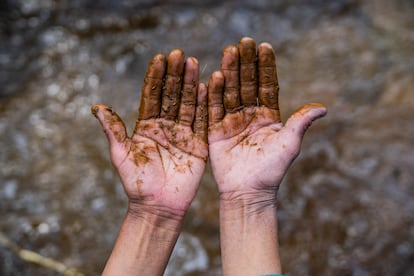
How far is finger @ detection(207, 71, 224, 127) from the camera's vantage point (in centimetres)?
237

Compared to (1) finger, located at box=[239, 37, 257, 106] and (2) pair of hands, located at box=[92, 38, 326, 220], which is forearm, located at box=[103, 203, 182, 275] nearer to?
(2) pair of hands, located at box=[92, 38, 326, 220]

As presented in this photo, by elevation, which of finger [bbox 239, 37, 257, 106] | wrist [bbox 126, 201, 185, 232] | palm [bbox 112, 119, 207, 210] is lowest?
wrist [bbox 126, 201, 185, 232]

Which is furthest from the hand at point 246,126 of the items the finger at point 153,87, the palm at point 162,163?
the finger at point 153,87

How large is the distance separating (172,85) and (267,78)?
50 centimetres

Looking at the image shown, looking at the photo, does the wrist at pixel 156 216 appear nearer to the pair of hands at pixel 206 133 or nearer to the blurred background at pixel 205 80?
the pair of hands at pixel 206 133

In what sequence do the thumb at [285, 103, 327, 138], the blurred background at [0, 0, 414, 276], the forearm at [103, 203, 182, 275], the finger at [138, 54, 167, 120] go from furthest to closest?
1. the blurred background at [0, 0, 414, 276]
2. the finger at [138, 54, 167, 120]
3. the thumb at [285, 103, 327, 138]
4. the forearm at [103, 203, 182, 275]

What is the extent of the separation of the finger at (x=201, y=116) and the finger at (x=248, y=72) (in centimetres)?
20

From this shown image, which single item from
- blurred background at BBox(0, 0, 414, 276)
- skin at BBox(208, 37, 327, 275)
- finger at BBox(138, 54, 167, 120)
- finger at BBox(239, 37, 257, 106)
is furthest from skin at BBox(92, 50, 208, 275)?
blurred background at BBox(0, 0, 414, 276)

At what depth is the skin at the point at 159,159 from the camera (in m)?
2.12

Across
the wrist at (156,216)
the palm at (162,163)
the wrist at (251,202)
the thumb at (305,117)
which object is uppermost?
the thumb at (305,117)

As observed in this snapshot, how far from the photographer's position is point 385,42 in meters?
4.62

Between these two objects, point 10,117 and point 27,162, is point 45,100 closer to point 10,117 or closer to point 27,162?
point 10,117

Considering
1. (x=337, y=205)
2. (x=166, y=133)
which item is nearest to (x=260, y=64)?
(x=166, y=133)

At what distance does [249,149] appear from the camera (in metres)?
2.29
